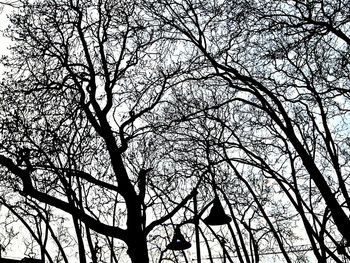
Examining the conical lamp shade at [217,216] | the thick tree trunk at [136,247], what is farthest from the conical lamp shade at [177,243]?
the thick tree trunk at [136,247]

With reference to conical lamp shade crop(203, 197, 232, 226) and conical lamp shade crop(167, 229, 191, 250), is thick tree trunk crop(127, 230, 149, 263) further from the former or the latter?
conical lamp shade crop(167, 229, 191, 250)

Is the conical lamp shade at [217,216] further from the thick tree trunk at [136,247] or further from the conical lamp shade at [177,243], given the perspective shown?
the conical lamp shade at [177,243]

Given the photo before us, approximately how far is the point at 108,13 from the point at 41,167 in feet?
16.5

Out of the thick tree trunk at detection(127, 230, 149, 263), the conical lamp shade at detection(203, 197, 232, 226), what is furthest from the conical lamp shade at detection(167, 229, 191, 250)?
the thick tree trunk at detection(127, 230, 149, 263)

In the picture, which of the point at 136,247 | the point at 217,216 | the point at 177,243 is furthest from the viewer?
the point at 177,243

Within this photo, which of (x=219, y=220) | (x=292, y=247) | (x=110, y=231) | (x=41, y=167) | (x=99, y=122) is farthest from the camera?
(x=292, y=247)

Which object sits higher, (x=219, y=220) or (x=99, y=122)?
(x=99, y=122)

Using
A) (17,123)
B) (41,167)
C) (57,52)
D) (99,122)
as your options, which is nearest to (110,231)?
(41,167)

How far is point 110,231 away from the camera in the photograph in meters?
7.34

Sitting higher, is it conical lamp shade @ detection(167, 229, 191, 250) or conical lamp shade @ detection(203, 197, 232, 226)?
conical lamp shade @ detection(167, 229, 191, 250)

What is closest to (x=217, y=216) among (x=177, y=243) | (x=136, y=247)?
(x=136, y=247)

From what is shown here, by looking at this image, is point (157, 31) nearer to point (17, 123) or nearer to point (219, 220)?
point (17, 123)

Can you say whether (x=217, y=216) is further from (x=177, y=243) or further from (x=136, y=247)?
(x=177, y=243)

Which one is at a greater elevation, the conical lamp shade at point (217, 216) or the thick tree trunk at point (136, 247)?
the conical lamp shade at point (217, 216)
